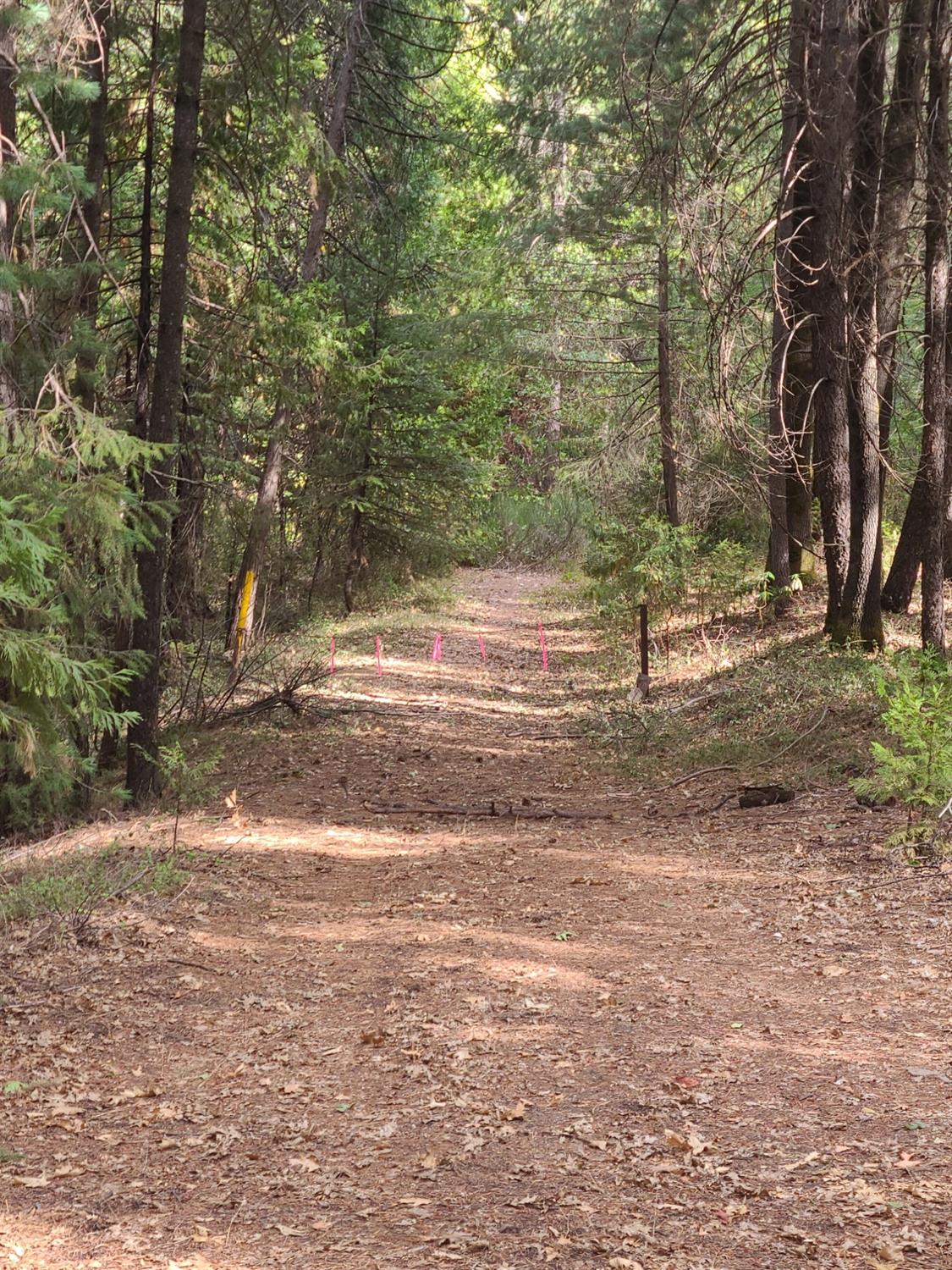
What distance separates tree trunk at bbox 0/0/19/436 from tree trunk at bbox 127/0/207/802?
1.16m

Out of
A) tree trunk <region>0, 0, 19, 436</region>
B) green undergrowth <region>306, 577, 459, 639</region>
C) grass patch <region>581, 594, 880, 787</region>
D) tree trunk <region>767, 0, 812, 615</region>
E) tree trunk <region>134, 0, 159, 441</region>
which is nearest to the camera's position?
tree trunk <region>0, 0, 19, 436</region>

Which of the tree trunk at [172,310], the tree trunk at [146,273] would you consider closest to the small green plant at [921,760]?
the tree trunk at [172,310]

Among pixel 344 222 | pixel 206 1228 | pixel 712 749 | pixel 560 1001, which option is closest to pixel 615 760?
pixel 712 749

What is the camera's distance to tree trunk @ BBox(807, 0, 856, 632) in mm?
9773

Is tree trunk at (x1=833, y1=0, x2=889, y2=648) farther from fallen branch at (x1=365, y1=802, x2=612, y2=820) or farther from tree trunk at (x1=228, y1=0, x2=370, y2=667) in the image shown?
tree trunk at (x1=228, y1=0, x2=370, y2=667)

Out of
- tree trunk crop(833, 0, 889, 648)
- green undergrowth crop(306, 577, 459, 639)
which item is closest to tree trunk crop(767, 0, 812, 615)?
tree trunk crop(833, 0, 889, 648)

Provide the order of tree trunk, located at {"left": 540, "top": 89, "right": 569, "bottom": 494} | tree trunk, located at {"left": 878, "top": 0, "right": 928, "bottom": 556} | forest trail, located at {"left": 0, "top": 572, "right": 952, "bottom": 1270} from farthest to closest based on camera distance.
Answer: tree trunk, located at {"left": 540, "top": 89, "right": 569, "bottom": 494} < tree trunk, located at {"left": 878, "top": 0, "right": 928, "bottom": 556} < forest trail, located at {"left": 0, "top": 572, "right": 952, "bottom": 1270}

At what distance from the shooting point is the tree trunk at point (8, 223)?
8.30m

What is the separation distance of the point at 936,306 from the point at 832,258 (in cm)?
148

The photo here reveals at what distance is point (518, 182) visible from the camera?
19.0 metres

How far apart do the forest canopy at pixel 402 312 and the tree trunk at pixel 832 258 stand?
6 cm

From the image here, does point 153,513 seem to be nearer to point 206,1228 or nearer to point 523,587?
point 206,1228

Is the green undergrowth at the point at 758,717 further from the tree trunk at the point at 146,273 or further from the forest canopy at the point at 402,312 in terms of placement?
the tree trunk at the point at 146,273

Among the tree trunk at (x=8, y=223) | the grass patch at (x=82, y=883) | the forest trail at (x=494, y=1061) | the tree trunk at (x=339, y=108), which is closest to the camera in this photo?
the forest trail at (x=494, y=1061)
